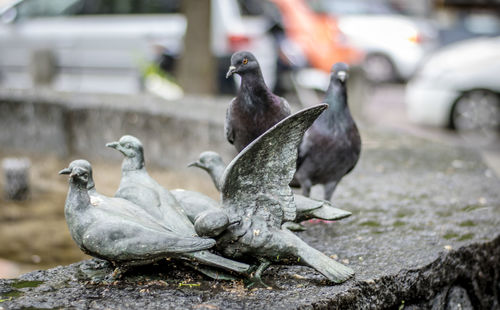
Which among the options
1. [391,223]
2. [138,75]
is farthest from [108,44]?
[391,223]

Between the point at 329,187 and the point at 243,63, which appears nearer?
the point at 243,63

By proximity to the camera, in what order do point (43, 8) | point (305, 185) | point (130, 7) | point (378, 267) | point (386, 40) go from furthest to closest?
1. point (386, 40)
2. point (43, 8)
3. point (130, 7)
4. point (305, 185)
5. point (378, 267)

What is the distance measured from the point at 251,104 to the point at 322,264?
2.43 ft

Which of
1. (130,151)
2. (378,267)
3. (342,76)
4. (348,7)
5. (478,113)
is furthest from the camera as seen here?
(348,7)

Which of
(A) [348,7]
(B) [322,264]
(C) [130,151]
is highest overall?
(A) [348,7]

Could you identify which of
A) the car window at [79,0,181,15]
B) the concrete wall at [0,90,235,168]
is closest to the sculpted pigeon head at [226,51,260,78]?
the concrete wall at [0,90,235,168]

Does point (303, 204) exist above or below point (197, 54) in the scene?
below

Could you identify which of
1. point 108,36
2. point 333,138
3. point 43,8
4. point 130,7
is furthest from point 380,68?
point 333,138

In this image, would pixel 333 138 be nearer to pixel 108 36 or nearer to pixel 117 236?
pixel 117 236

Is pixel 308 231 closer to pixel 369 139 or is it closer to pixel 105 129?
pixel 369 139

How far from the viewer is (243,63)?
240cm

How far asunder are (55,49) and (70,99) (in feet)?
13.7

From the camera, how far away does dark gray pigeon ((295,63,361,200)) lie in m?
2.66

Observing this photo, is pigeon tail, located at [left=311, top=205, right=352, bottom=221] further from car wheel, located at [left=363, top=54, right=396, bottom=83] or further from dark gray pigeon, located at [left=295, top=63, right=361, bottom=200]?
car wheel, located at [left=363, top=54, right=396, bottom=83]
